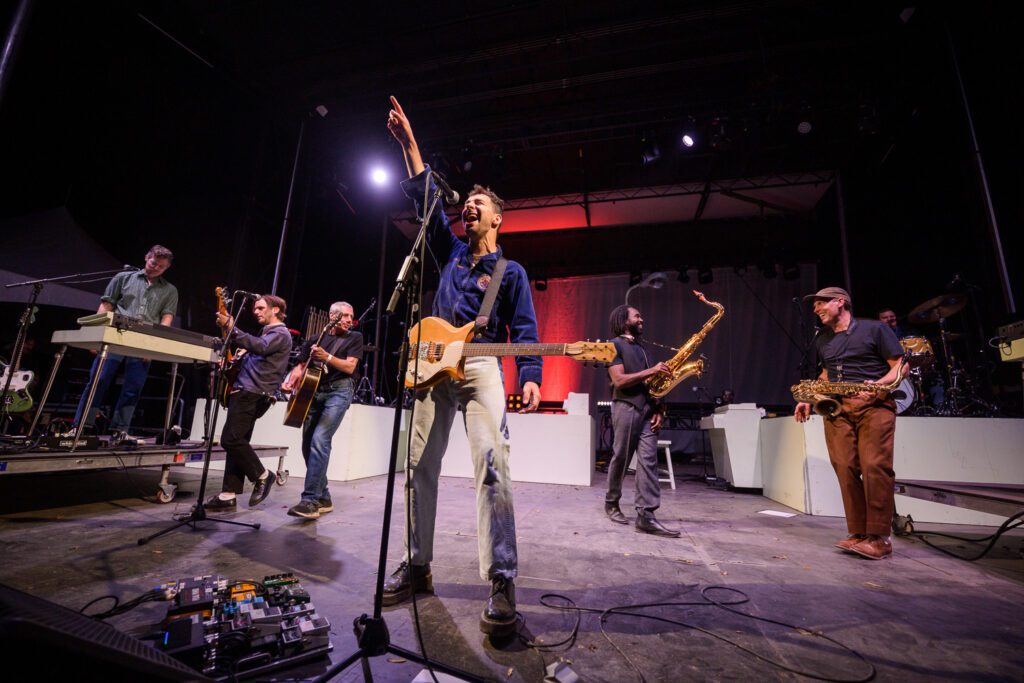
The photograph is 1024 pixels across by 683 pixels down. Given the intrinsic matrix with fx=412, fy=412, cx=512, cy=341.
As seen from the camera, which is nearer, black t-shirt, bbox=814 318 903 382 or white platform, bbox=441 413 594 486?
black t-shirt, bbox=814 318 903 382

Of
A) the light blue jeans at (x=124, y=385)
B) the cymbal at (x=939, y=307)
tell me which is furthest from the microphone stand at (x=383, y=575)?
the cymbal at (x=939, y=307)

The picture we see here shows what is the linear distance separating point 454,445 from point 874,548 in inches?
207

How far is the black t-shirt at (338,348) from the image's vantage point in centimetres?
398

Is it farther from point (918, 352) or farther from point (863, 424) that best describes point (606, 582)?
point (918, 352)

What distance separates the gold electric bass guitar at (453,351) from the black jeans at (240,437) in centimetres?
248

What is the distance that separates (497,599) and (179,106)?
9.07 meters

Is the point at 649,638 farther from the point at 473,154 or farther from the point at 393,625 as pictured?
the point at 473,154

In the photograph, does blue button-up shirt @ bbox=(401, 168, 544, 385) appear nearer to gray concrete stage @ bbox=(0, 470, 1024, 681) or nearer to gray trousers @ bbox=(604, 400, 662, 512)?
gray concrete stage @ bbox=(0, 470, 1024, 681)

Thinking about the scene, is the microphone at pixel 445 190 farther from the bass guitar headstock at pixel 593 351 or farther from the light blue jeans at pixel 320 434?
the light blue jeans at pixel 320 434

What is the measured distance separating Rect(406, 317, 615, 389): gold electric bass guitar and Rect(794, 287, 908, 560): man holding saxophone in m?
2.68

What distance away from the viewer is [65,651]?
60 cm

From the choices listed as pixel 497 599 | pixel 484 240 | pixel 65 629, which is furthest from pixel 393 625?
pixel 484 240

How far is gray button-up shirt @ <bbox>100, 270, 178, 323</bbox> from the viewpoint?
4.78 meters

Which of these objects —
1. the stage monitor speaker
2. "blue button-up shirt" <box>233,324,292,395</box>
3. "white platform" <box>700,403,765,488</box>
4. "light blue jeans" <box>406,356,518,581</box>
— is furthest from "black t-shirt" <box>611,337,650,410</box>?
the stage monitor speaker
